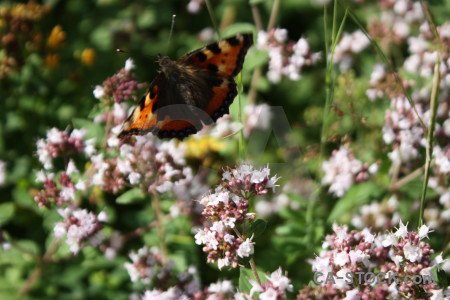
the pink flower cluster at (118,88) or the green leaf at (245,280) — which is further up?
the pink flower cluster at (118,88)

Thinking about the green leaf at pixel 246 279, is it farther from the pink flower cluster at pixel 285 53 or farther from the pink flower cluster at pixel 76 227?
the pink flower cluster at pixel 285 53

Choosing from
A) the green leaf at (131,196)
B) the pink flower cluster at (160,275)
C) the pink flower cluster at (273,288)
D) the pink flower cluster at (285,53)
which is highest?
the pink flower cluster at (285,53)

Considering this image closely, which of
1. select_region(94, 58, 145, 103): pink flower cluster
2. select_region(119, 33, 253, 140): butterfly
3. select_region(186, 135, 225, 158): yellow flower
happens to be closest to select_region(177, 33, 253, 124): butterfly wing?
select_region(119, 33, 253, 140): butterfly

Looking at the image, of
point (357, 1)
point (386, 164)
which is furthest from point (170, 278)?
point (357, 1)

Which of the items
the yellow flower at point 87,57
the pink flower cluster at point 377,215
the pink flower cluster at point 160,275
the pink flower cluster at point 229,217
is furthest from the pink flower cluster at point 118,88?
the yellow flower at point 87,57

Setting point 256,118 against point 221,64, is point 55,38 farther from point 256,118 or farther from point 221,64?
point 221,64

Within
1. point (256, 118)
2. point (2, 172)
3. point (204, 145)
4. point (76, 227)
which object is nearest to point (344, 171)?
point (256, 118)

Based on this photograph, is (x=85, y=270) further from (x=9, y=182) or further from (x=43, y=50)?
(x=43, y=50)
